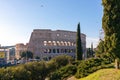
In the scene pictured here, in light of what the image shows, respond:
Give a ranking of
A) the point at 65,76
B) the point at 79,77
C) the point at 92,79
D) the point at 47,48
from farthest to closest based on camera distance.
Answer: the point at 47,48 → the point at 65,76 → the point at 79,77 → the point at 92,79

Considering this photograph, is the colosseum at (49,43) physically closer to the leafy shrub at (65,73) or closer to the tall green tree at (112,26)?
the leafy shrub at (65,73)

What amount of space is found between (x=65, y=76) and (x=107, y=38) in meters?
10.8

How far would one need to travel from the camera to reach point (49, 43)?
494ft

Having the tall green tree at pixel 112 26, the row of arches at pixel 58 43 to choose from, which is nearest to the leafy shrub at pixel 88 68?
the tall green tree at pixel 112 26

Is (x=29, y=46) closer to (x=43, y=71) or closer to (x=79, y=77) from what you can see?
(x=43, y=71)

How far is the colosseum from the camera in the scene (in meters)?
147

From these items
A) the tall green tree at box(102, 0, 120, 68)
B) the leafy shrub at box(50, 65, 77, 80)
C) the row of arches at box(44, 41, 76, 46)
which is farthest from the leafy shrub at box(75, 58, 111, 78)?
the row of arches at box(44, 41, 76, 46)

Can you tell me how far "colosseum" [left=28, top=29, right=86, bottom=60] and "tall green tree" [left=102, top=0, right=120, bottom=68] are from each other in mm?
119860

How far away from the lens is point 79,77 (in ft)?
96.0

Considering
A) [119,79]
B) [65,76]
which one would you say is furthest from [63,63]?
[119,79]

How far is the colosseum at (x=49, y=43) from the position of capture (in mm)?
146750

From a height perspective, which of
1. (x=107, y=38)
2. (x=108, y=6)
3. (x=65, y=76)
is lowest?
(x=65, y=76)

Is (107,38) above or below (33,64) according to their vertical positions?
above

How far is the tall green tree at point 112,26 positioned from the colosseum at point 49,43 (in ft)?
393
